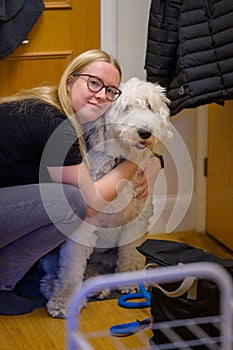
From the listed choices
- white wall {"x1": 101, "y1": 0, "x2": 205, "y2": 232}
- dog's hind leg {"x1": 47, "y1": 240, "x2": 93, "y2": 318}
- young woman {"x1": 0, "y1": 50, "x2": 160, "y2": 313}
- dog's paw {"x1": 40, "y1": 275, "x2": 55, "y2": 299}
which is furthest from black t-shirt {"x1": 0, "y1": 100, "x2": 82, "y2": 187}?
white wall {"x1": 101, "y1": 0, "x2": 205, "y2": 232}

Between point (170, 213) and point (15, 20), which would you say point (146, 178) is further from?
point (15, 20)

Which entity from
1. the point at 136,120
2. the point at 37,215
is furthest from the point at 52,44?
the point at 37,215

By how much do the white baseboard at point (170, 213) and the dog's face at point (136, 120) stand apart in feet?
2.76

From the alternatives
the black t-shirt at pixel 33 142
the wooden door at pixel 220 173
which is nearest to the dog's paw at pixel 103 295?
the black t-shirt at pixel 33 142

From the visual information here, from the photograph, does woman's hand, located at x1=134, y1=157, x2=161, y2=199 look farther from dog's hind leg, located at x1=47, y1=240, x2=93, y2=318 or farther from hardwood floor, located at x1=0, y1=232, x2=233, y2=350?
hardwood floor, located at x1=0, y1=232, x2=233, y2=350

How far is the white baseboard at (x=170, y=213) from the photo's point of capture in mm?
2994

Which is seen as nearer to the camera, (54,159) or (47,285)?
(54,159)

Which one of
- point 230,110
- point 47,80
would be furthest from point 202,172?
point 47,80

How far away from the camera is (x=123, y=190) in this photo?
88.9 inches

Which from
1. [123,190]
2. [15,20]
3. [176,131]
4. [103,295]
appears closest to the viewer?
[123,190]

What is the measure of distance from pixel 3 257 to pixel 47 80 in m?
0.92

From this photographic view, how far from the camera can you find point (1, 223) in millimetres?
2092

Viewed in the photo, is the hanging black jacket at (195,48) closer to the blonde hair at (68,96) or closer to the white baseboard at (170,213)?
the blonde hair at (68,96)

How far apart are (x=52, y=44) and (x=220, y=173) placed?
0.90 metres
